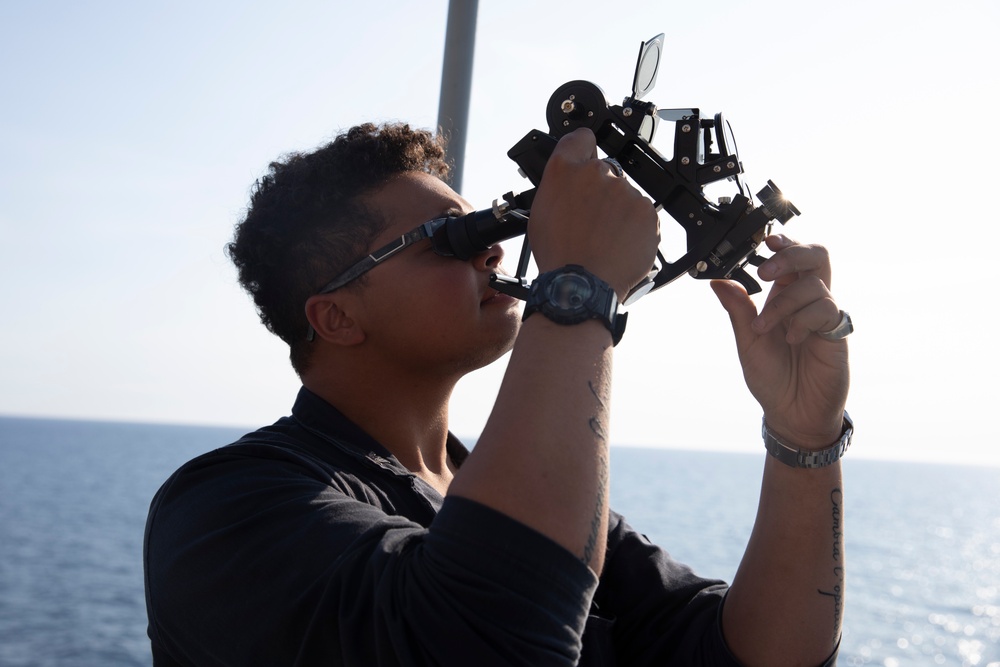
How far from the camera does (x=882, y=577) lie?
33.9 m

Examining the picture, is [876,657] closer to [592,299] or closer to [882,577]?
[882,577]

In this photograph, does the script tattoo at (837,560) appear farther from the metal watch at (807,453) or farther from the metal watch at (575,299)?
the metal watch at (575,299)

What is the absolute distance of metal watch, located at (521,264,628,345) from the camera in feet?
4.22

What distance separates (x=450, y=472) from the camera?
2107 millimetres

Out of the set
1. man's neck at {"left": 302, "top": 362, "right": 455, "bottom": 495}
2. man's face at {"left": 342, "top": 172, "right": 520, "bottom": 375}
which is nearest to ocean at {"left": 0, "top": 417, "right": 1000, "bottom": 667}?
man's neck at {"left": 302, "top": 362, "right": 455, "bottom": 495}

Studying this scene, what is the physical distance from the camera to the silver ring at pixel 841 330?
5.36 ft

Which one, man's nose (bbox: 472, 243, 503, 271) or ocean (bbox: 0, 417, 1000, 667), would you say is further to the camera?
ocean (bbox: 0, 417, 1000, 667)

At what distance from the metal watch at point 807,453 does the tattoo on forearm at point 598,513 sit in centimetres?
61

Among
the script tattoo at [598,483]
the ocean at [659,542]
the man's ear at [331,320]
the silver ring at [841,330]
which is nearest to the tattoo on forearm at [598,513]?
the script tattoo at [598,483]

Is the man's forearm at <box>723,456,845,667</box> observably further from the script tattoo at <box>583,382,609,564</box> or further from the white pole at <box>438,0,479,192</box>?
the white pole at <box>438,0,479,192</box>

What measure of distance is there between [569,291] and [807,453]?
2.16ft

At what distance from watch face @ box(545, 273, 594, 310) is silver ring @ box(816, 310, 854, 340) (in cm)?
55

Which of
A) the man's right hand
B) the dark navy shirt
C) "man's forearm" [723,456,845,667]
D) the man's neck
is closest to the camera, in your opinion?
the dark navy shirt

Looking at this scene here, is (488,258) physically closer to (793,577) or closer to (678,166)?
(678,166)
